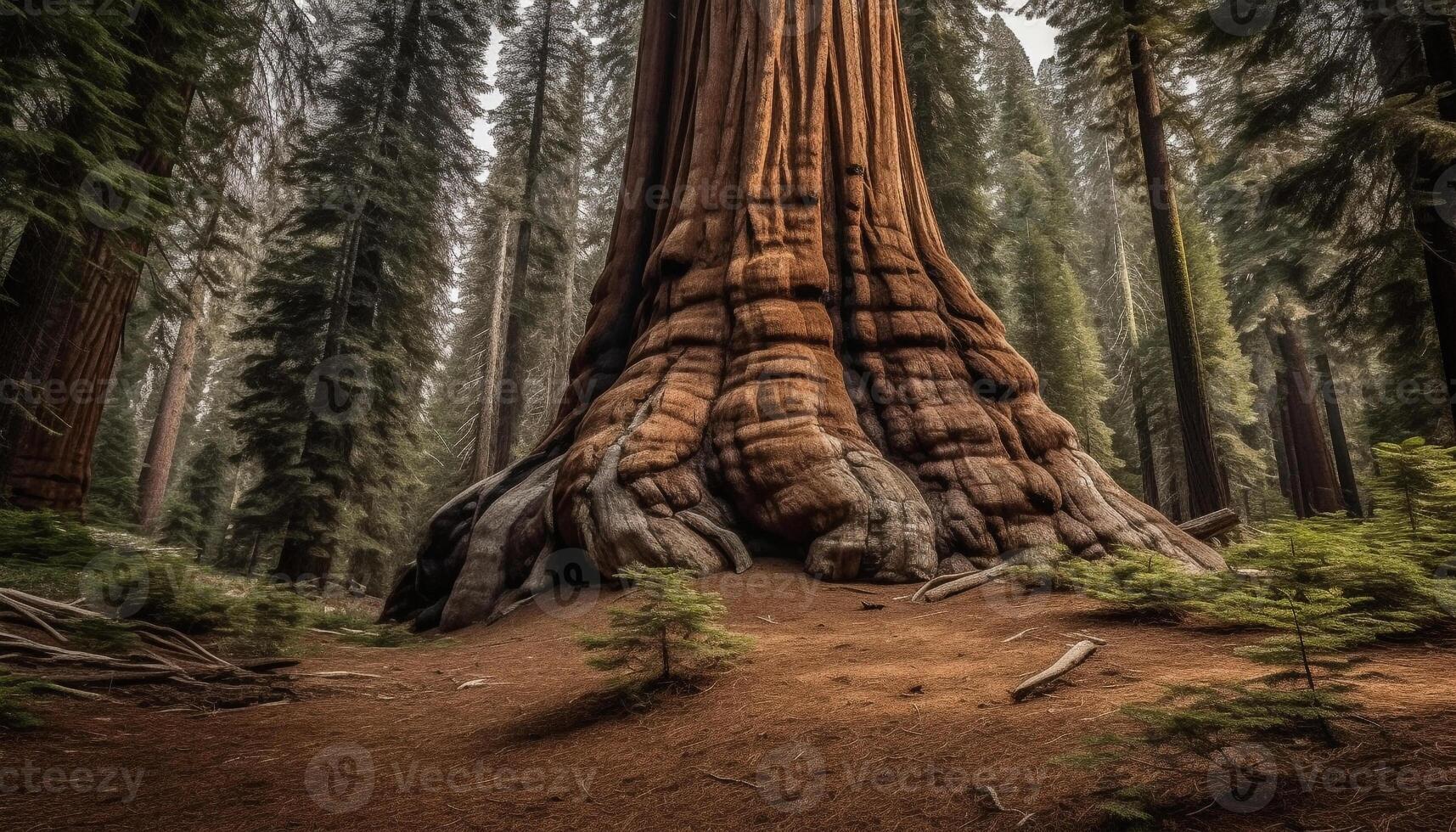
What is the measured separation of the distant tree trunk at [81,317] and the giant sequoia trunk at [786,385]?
3.38m

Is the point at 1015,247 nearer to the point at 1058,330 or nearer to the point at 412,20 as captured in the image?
the point at 1058,330

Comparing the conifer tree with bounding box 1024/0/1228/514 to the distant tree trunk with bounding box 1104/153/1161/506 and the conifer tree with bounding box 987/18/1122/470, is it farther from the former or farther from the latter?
the distant tree trunk with bounding box 1104/153/1161/506

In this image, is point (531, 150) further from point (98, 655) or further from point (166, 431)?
point (98, 655)

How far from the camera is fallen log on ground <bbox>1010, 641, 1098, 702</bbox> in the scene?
2.43 metres

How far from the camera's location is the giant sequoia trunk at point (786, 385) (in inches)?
220

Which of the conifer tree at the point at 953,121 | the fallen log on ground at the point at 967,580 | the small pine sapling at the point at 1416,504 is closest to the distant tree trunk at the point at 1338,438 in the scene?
the conifer tree at the point at 953,121

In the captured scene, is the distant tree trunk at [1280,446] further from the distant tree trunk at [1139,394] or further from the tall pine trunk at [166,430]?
the tall pine trunk at [166,430]

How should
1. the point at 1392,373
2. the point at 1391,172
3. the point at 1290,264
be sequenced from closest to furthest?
the point at 1391,172 < the point at 1392,373 < the point at 1290,264

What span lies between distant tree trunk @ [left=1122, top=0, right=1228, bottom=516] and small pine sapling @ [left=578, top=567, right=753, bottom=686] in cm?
763

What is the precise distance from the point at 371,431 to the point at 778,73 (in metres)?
9.84

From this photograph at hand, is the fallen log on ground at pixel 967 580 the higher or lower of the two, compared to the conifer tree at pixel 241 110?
lower

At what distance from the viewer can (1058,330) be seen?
20.1 metres

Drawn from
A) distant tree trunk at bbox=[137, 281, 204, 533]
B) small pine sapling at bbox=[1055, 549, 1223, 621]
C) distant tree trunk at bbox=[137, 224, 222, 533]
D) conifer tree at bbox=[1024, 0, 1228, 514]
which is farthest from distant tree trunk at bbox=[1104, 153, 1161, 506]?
distant tree trunk at bbox=[137, 281, 204, 533]

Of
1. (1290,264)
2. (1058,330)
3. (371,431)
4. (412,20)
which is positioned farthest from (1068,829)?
(1290,264)
